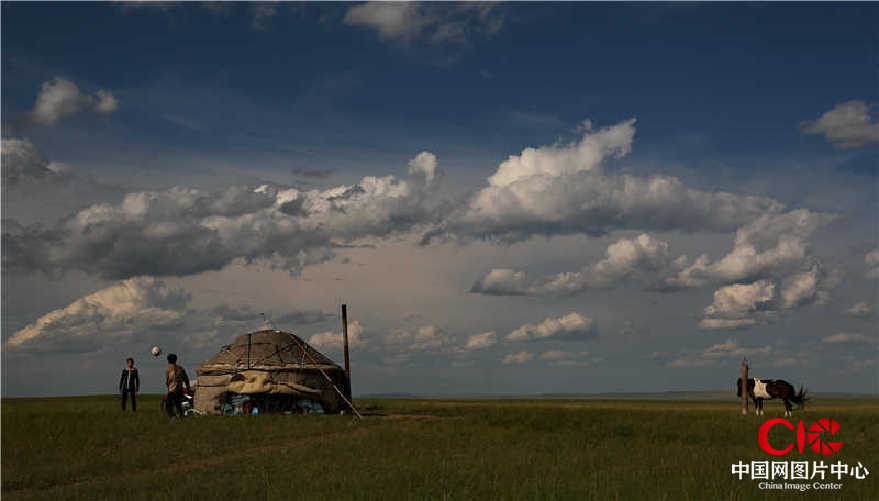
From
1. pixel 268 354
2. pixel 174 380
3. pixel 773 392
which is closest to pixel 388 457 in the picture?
pixel 174 380

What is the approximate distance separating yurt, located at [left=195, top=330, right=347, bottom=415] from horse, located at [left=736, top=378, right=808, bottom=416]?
2082 cm

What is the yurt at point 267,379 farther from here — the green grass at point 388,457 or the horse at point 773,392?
the horse at point 773,392

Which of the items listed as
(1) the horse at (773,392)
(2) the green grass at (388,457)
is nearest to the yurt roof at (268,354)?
(2) the green grass at (388,457)

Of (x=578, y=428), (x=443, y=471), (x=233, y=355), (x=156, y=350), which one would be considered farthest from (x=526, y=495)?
(x=233, y=355)

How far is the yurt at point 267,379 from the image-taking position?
36.1 m

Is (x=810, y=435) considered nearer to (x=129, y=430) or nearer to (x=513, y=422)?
(x=513, y=422)

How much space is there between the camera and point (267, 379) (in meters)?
36.0

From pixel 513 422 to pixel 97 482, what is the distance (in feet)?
59.2

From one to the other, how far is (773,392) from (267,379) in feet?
82.6

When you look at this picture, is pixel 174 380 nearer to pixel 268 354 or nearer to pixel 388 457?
pixel 268 354

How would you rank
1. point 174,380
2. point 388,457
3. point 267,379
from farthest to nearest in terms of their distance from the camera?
point 267,379
point 174,380
point 388,457

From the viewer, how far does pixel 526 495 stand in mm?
14492

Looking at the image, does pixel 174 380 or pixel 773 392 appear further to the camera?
pixel 773 392

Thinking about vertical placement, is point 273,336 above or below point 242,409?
above
